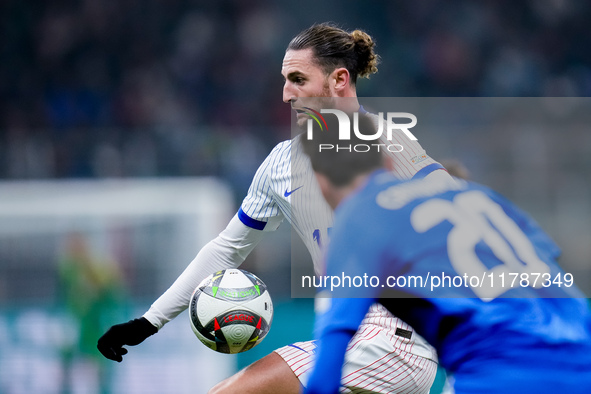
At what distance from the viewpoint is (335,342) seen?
7.02ft

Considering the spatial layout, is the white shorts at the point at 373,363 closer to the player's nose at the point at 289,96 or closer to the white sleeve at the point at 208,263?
the white sleeve at the point at 208,263

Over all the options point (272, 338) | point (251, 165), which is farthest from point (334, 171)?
point (251, 165)

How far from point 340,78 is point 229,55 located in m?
10.8

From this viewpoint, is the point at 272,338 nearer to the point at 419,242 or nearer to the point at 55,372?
the point at 55,372

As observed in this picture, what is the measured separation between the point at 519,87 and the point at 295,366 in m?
10.5

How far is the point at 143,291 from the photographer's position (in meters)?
8.48

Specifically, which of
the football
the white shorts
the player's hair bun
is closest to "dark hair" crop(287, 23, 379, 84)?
the player's hair bun

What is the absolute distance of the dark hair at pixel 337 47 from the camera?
3865mm

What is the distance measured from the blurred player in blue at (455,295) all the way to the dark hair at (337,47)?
1.68 meters

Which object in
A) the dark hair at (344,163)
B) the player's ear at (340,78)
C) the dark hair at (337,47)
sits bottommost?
the dark hair at (344,163)

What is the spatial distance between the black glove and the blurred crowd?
9219mm

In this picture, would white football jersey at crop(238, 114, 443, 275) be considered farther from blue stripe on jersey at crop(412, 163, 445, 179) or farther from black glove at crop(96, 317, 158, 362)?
black glove at crop(96, 317, 158, 362)

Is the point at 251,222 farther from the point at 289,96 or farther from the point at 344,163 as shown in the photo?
the point at 344,163

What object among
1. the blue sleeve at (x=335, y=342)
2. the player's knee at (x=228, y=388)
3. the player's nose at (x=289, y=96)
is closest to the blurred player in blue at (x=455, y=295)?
the blue sleeve at (x=335, y=342)
